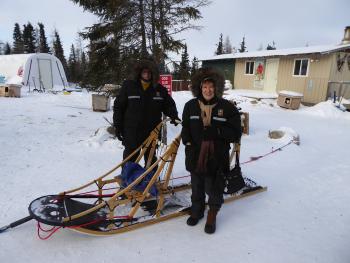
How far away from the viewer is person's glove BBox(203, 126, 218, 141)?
8.77 ft

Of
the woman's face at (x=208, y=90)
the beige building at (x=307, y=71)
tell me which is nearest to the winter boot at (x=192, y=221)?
the woman's face at (x=208, y=90)

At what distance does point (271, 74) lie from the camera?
1680cm

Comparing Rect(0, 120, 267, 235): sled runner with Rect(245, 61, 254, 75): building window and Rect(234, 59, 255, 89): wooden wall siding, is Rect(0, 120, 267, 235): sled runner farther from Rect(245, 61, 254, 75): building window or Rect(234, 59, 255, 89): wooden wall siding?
Rect(245, 61, 254, 75): building window

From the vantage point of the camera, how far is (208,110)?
8.79 feet

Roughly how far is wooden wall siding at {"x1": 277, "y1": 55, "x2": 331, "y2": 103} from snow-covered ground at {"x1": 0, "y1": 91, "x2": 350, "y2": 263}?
768cm

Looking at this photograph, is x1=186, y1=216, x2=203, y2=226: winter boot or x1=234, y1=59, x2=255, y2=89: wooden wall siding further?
x1=234, y1=59, x2=255, y2=89: wooden wall siding

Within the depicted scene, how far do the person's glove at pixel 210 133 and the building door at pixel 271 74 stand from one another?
15.3m

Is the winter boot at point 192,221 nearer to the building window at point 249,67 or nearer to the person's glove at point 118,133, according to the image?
the person's glove at point 118,133

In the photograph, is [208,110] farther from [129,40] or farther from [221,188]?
[129,40]

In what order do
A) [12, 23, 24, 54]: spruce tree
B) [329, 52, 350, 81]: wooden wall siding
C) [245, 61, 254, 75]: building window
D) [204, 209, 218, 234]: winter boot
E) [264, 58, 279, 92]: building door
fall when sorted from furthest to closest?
[12, 23, 24, 54]: spruce tree → [245, 61, 254, 75]: building window → [264, 58, 279, 92]: building door → [329, 52, 350, 81]: wooden wall siding → [204, 209, 218, 234]: winter boot

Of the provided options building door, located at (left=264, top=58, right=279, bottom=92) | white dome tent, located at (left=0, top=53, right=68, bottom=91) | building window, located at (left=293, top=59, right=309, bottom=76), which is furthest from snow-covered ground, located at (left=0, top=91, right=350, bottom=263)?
white dome tent, located at (left=0, top=53, right=68, bottom=91)

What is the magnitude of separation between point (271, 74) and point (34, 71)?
52.3ft

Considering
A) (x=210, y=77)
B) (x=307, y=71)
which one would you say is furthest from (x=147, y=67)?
(x=307, y=71)

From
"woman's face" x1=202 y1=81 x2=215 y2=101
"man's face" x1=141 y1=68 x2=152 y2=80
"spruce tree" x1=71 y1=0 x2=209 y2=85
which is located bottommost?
"woman's face" x1=202 y1=81 x2=215 y2=101
